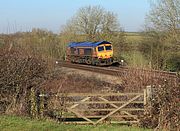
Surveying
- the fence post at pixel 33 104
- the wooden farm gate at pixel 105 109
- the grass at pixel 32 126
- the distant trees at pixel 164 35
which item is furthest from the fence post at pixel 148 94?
the distant trees at pixel 164 35

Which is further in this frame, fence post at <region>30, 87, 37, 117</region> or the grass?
fence post at <region>30, 87, 37, 117</region>

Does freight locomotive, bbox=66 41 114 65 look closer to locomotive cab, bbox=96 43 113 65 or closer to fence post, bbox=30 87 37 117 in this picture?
locomotive cab, bbox=96 43 113 65

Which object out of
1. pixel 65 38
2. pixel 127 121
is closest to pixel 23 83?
pixel 127 121

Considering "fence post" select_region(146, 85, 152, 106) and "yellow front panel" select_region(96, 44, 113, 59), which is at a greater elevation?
"yellow front panel" select_region(96, 44, 113, 59)

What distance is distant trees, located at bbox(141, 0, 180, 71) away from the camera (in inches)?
1449

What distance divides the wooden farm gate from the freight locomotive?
31.3m

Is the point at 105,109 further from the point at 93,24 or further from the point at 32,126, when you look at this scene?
the point at 93,24

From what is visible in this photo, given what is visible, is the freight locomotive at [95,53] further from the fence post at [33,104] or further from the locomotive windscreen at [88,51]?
the fence post at [33,104]

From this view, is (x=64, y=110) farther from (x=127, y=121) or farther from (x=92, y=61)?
(x=92, y=61)

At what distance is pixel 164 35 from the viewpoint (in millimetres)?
38844

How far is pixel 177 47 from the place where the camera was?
119 ft

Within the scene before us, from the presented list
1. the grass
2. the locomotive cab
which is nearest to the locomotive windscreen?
the locomotive cab

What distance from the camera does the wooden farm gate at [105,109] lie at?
12133mm

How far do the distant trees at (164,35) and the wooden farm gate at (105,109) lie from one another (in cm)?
2376
